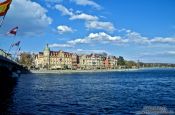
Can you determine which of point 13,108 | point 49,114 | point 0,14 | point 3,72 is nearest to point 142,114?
point 49,114

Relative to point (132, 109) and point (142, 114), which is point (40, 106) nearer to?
point (132, 109)

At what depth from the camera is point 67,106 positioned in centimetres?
4759

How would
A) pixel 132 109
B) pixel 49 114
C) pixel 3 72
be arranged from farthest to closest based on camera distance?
pixel 3 72, pixel 132 109, pixel 49 114

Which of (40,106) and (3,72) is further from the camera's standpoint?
(3,72)

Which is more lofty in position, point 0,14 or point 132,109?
point 0,14

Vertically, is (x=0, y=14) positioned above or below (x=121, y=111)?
above

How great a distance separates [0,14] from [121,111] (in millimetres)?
18503

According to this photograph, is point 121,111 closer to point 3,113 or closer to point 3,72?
point 3,113

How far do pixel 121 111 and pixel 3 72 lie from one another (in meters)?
70.1

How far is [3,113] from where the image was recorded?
4028 cm

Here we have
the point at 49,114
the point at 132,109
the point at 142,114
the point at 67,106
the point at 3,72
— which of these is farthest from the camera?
the point at 3,72

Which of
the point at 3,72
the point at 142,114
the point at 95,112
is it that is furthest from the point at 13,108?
the point at 3,72

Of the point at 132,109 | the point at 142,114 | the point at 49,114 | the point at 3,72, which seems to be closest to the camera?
the point at 142,114

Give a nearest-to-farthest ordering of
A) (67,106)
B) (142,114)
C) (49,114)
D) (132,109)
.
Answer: (142,114) → (49,114) → (132,109) → (67,106)
